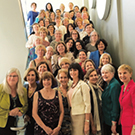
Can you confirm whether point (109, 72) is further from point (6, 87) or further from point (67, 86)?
point (6, 87)

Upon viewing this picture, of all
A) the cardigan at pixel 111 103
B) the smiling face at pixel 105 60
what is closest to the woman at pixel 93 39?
the smiling face at pixel 105 60

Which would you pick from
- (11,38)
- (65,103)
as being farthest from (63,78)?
(11,38)

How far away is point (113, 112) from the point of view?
2471mm

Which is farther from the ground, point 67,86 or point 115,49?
point 115,49

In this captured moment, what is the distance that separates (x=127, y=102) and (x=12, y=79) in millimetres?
1403

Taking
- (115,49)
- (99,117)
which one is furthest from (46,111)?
(115,49)

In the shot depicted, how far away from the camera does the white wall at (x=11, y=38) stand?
3.61 metres

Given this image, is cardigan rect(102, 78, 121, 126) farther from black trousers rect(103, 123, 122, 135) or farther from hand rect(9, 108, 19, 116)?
hand rect(9, 108, 19, 116)

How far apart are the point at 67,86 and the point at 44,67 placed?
2.08ft

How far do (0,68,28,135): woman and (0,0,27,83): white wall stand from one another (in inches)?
53.6

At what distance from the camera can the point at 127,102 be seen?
2.26 meters

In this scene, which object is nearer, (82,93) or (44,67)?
(82,93)

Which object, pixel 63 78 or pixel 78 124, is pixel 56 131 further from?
pixel 63 78

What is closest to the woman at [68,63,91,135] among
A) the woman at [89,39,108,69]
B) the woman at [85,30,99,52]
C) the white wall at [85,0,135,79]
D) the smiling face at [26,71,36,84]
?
the smiling face at [26,71,36,84]
